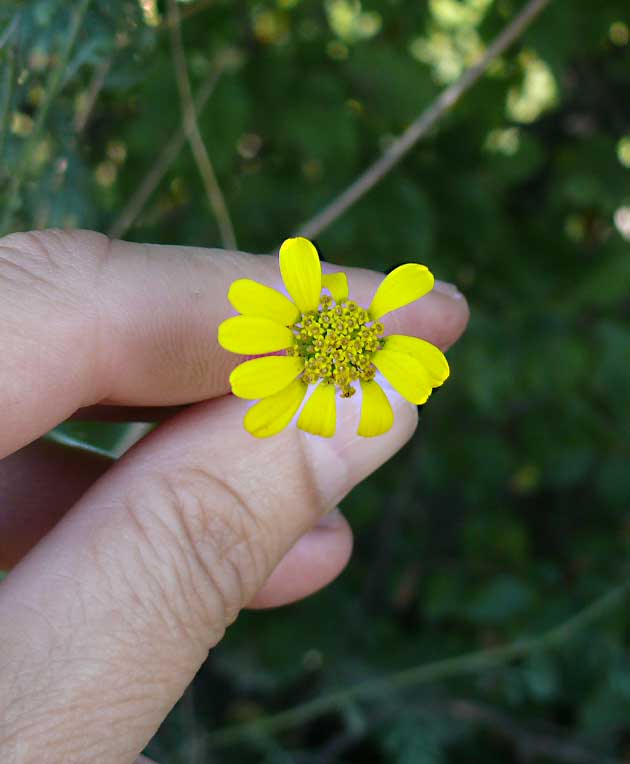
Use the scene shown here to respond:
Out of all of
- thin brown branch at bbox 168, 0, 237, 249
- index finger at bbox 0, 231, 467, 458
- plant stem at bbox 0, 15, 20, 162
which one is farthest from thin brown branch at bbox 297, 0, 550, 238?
plant stem at bbox 0, 15, 20, 162

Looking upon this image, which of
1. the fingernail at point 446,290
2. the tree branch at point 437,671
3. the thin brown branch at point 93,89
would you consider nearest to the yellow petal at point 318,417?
the fingernail at point 446,290

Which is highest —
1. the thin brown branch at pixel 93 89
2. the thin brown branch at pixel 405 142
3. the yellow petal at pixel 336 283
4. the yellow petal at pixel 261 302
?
the thin brown branch at pixel 93 89

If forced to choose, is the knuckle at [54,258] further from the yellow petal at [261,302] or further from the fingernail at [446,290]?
the fingernail at [446,290]

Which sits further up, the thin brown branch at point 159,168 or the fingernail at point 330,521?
the thin brown branch at point 159,168

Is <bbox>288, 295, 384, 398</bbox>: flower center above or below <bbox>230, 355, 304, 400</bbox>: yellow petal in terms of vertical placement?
above

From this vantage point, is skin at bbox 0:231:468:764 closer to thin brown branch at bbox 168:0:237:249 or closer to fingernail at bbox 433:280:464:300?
fingernail at bbox 433:280:464:300

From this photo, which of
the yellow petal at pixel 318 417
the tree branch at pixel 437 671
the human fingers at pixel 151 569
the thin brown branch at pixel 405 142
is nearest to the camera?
the human fingers at pixel 151 569
